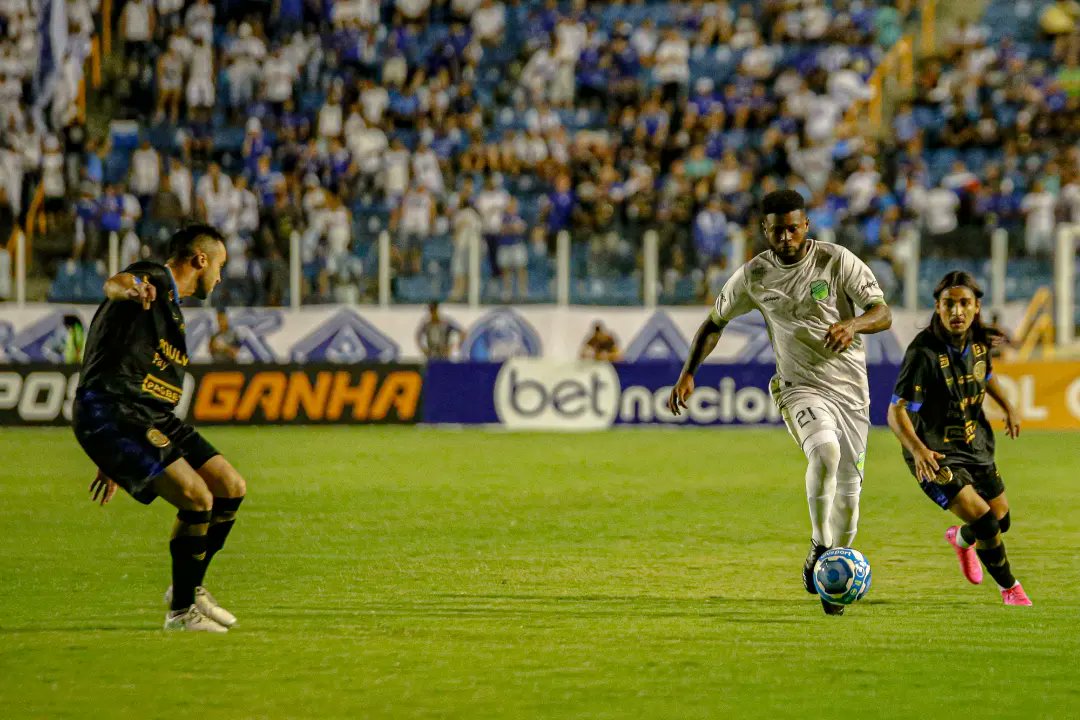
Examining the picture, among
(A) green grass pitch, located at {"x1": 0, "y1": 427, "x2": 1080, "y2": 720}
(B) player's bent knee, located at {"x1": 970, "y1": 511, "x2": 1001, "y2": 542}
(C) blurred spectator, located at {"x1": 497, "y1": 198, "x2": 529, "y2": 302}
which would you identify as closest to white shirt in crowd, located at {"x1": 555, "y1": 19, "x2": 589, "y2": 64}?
(C) blurred spectator, located at {"x1": 497, "y1": 198, "x2": 529, "y2": 302}

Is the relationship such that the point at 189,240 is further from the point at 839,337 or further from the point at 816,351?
the point at 816,351

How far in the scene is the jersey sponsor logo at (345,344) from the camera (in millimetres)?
24469

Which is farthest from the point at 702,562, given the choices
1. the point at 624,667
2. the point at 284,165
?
the point at 284,165

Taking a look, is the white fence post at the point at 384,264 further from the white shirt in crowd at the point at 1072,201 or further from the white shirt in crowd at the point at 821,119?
the white shirt in crowd at the point at 1072,201

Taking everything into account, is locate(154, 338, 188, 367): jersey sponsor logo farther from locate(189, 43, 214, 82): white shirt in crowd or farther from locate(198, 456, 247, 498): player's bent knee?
locate(189, 43, 214, 82): white shirt in crowd

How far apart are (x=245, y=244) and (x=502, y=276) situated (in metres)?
3.89

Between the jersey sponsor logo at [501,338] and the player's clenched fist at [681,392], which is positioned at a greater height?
the jersey sponsor logo at [501,338]

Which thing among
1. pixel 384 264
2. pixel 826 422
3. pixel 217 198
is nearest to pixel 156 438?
pixel 826 422

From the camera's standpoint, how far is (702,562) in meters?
10.1

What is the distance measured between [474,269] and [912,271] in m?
6.41

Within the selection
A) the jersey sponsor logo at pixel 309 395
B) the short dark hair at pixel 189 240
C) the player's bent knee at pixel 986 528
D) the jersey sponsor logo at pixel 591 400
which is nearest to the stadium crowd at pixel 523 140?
the jersey sponsor logo at pixel 309 395

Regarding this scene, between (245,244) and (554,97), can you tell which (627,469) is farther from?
(554,97)

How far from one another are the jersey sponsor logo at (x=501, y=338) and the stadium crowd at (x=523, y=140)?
1.60 feet

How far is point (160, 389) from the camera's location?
7453mm
